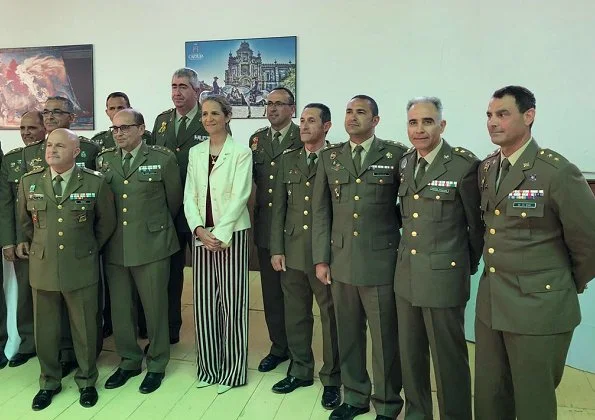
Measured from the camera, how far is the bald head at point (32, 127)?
10.5 ft

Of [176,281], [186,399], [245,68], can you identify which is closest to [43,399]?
[186,399]

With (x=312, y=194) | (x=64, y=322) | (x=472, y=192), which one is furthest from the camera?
(x=64, y=322)

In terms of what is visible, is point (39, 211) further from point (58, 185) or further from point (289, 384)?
point (289, 384)

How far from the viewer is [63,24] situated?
5.28m

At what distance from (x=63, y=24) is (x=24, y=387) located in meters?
3.98

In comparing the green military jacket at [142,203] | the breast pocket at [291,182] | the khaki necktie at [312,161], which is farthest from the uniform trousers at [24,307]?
the khaki necktie at [312,161]

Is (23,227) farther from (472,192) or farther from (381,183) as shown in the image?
(472,192)

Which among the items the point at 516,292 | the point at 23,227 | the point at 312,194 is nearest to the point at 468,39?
the point at 312,194

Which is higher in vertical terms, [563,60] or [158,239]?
[563,60]

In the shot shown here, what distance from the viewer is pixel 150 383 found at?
289cm

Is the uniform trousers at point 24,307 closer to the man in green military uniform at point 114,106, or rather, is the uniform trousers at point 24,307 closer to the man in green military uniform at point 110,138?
the man in green military uniform at point 110,138

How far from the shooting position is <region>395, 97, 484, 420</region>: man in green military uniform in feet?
6.88

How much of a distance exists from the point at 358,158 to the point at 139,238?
1331 mm

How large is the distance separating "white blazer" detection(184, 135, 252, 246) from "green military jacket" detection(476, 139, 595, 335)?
1.38 meters
